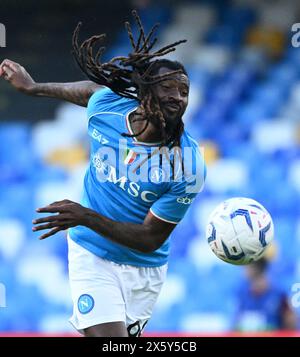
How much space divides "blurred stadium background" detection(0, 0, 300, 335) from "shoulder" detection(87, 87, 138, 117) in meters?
3.79

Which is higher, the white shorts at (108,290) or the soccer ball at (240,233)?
the soccer ball at (240,233)

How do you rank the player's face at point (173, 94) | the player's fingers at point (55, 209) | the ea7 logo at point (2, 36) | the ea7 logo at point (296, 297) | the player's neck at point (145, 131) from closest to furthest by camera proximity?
the player's fingers at point (55, 209) < the player's face at point (173, 94) < the player's neck at point (145, 131) < the ea7 logo at point (296, 297) < the ea7 logo at point (2, 36)

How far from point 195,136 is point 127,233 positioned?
5.63 metres

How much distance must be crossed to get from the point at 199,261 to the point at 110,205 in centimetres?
438

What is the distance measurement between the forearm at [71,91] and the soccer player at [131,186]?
29cm

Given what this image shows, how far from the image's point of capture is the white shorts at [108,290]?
16.9 ft

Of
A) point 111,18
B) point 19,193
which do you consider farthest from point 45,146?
point 111,18

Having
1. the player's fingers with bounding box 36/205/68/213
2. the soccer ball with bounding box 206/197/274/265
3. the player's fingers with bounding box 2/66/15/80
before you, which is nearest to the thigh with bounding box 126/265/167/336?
the soccer ball with bounding box 206/197/274/265

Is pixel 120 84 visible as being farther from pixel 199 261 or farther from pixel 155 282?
pixel 199 261

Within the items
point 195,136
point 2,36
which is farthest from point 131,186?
point 2,36

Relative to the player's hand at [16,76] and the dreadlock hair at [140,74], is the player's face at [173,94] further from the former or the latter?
the player's hand at [16,76]

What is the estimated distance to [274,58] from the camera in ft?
Result: 37.4

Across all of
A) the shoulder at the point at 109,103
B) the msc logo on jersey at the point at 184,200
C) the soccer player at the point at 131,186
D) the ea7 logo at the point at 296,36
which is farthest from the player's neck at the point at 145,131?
the ea7 logo at the point at 296,36

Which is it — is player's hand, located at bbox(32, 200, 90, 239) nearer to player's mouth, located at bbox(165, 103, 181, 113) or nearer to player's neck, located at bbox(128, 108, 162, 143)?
player's neck, located at bbox(128, 108, 162, 143)
